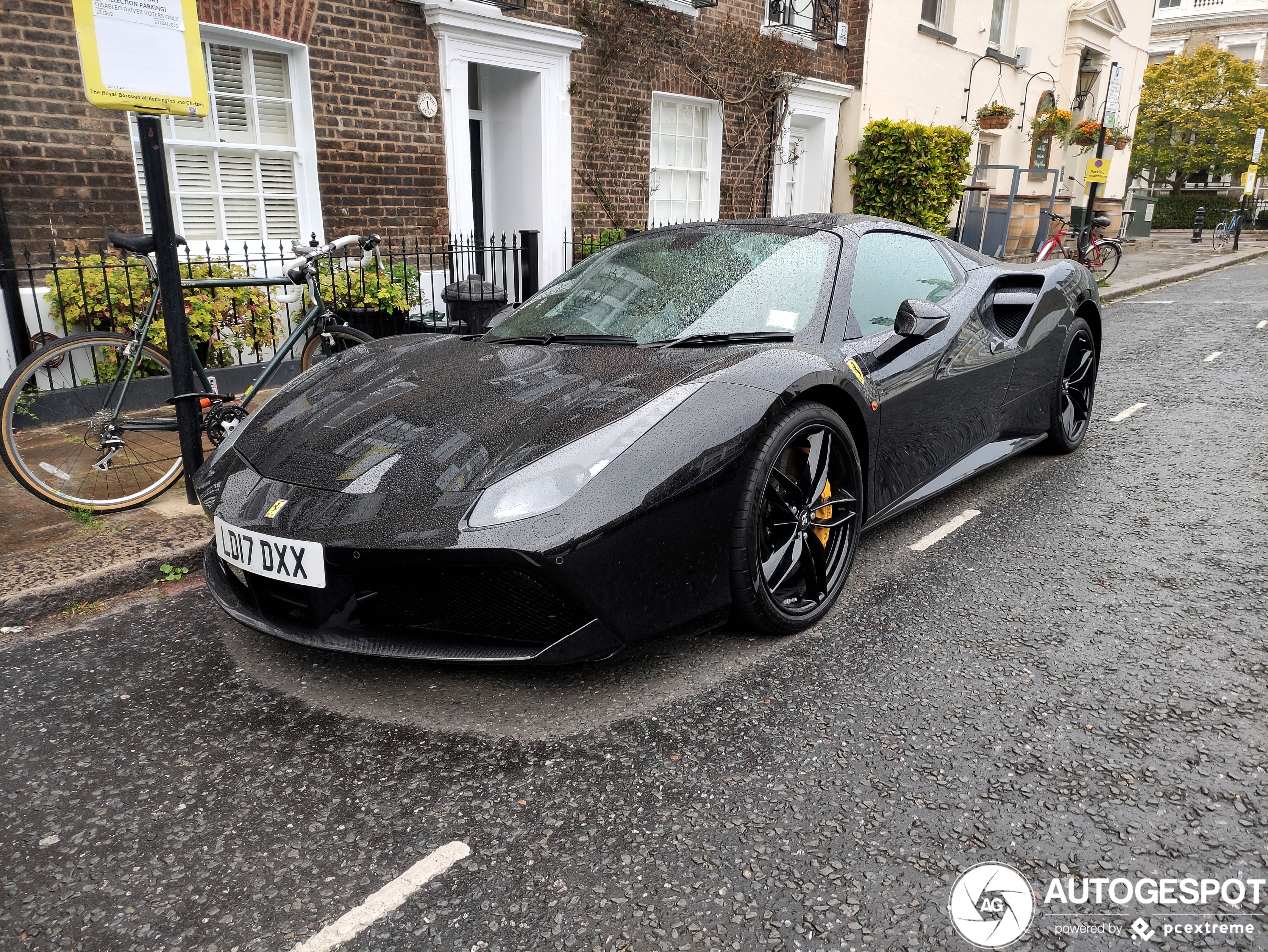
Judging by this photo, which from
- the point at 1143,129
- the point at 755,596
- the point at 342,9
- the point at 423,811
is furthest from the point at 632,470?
the point at 1143,129

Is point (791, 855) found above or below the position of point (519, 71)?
below

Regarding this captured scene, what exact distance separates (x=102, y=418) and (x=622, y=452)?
9.42ft

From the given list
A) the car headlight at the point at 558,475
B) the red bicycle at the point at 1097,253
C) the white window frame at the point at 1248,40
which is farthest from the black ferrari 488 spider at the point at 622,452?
the white window frame at the point at 1248,40

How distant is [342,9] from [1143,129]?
138ft

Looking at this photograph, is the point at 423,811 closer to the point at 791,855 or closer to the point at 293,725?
the point at 293,725

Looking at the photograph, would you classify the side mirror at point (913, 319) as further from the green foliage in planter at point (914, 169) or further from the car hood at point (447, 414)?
the green foliage in planter at point (914, 169)

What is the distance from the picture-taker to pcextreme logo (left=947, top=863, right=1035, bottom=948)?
1714mm

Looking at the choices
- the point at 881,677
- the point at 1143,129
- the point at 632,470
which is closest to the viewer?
the point at 632,470

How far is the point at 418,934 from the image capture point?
172cm

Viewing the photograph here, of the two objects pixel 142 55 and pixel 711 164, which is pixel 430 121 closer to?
pixel 711 164

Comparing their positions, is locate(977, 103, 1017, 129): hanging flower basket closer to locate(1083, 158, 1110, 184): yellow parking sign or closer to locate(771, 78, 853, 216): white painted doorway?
locate(1083, 158, 1110, 184): yellow parking sign

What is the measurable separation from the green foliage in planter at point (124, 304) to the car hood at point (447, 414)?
327cm

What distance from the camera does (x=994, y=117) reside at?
53.8 ft
